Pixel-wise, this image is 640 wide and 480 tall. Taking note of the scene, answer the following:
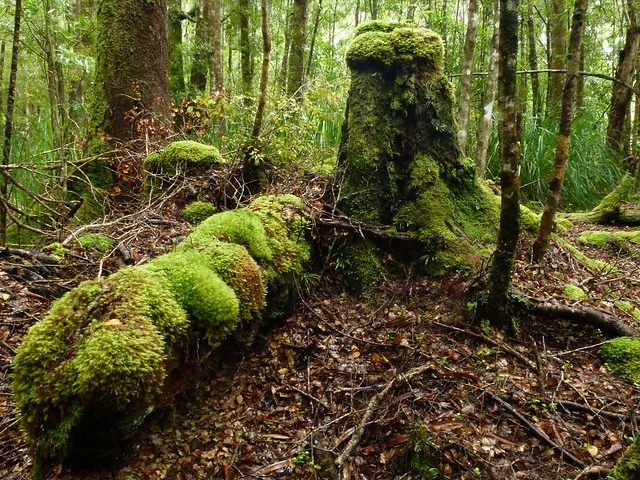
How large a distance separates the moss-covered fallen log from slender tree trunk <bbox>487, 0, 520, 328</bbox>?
188 centimetres

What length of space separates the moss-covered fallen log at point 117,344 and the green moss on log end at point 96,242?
122 cm

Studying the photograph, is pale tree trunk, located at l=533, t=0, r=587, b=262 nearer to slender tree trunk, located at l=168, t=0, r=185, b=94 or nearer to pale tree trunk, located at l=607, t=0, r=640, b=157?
pale tree trunk, located at l=607, t=0, r=640, b=157

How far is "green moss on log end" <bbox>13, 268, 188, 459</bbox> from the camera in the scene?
171cm

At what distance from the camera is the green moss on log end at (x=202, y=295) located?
7.61ft

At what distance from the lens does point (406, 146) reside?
4215mm

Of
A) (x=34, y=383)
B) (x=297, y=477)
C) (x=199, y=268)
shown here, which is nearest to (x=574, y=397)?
(x=297, y=477)

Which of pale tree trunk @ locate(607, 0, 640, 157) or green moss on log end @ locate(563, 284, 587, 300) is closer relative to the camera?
green moss on log end @ locate(563, 284, 587, 300)

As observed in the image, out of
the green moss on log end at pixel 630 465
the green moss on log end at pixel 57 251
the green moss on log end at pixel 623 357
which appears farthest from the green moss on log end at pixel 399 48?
the green moss on log end at pixel 630 465

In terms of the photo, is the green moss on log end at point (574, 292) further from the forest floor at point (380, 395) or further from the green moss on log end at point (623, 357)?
the green moss on log end at point (623, 357)

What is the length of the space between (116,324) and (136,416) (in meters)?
0.51

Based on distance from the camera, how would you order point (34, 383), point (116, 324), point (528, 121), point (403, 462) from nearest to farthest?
1. point (34, 383)
2. point (116, 324)
3. point (403, 462)
4. point (528, 121)

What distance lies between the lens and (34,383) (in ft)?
5.78

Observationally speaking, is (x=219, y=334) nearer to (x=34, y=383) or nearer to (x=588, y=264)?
(x=34, y=383)

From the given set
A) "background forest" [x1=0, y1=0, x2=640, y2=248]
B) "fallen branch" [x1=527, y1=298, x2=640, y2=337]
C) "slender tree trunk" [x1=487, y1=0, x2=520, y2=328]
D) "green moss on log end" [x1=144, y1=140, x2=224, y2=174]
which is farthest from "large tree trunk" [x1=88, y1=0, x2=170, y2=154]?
"fallen branch" [x1=527, y1=298, x2=640, y2=337]
